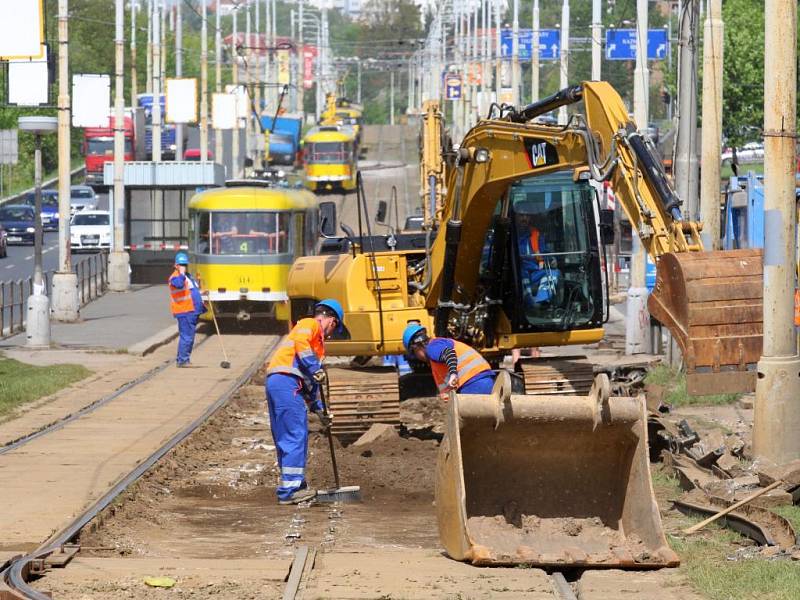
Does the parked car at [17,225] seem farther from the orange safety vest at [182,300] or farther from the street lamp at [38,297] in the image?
the orange safety vest at [182,300]

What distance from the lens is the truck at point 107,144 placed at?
75.6 meters

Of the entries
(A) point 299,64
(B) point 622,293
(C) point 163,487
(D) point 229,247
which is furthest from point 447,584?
(A) point 299,64

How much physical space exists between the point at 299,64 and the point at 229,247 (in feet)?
297

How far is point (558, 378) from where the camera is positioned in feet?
57.9

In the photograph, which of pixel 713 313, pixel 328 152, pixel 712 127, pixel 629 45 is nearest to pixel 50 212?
pixel 328 152

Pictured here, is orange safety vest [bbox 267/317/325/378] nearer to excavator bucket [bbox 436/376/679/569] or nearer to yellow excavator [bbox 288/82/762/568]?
yellow excavator [bbox 288/82/762/568]

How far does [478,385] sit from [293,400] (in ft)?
5.09

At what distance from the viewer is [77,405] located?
20641 millimetres

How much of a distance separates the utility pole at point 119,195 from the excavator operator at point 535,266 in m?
25.6

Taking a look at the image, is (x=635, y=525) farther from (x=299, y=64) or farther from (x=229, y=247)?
(x=299, y=64)

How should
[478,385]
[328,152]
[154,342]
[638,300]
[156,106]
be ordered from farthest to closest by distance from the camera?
[328,152] < [156,106] < [154,342] < [638,300] < [478,385]

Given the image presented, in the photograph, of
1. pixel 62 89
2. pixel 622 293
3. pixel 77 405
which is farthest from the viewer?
pixel 622 293

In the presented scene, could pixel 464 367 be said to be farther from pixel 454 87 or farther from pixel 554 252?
pixel 454 87

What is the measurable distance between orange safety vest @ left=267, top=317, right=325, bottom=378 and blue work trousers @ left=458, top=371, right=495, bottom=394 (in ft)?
4.06
